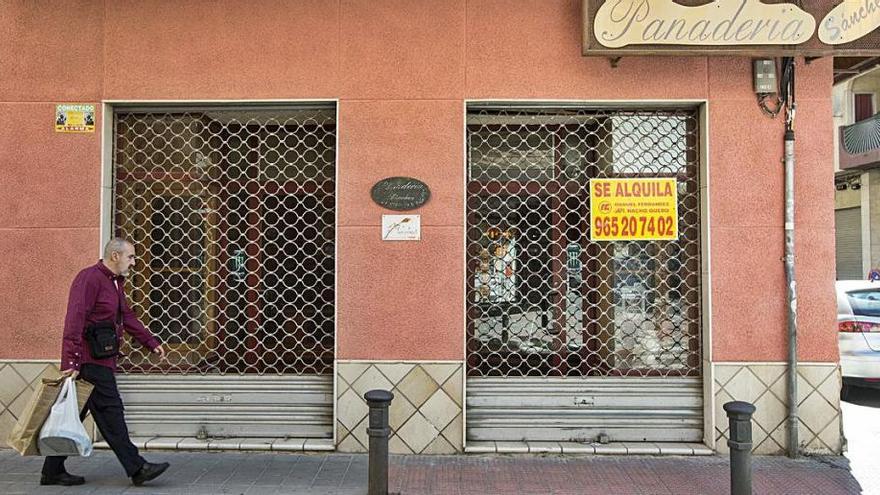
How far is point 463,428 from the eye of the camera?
603 cm

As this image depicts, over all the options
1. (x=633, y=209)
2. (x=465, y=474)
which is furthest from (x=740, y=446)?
(x=633, y=209)

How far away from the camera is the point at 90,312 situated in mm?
4895

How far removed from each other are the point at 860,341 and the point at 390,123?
6383 mm

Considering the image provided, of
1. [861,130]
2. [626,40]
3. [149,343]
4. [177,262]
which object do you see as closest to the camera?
[149,343]

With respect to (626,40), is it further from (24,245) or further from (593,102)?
(24,245)

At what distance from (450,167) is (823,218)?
3.65 meters

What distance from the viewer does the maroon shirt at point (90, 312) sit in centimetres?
475

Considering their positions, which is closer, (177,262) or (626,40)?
(626,40)

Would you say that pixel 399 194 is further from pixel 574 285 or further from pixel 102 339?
pixel 102 339

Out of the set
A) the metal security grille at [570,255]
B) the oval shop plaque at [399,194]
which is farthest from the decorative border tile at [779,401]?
the oval shop plaque at [399,194]

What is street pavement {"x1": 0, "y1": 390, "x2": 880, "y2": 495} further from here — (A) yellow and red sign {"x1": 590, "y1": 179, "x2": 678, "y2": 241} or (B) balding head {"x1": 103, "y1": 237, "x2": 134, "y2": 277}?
(A) yellow and red sign {"x1": 590, "y1": 179, "x2": 678, "y2": 241}

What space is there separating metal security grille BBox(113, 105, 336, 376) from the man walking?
Result: 1.48m

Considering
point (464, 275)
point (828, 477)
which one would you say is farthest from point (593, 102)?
point (828, 477)

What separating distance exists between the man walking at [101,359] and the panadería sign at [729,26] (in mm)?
4626
